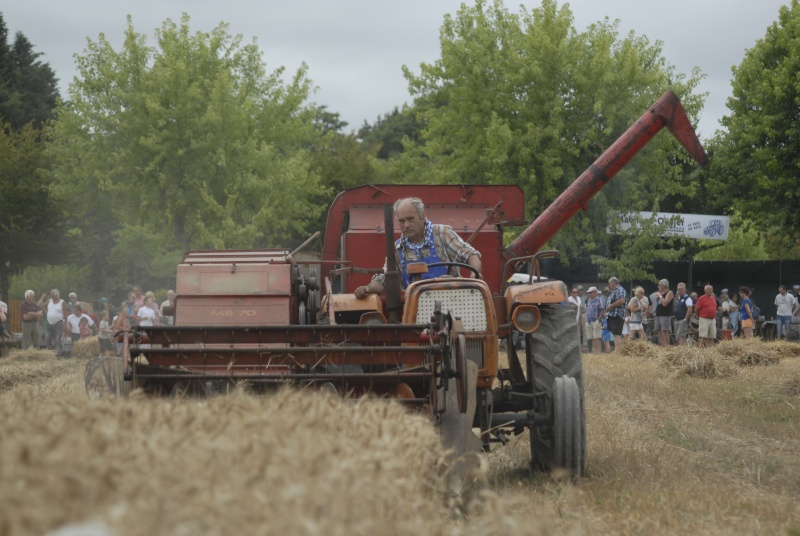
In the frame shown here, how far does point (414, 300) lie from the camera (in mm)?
8242

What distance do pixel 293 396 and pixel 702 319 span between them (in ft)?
70.7

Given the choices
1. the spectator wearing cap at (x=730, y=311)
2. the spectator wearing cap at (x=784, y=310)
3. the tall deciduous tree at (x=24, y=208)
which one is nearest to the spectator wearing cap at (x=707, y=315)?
the spectator wearing cap at (x=730, y=311)

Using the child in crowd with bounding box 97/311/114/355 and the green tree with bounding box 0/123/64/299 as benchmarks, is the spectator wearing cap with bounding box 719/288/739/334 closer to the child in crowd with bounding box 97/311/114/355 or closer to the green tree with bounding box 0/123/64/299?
the child in crowd with bounding box 97/311/114/355

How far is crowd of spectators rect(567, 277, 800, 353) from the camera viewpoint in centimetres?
2550

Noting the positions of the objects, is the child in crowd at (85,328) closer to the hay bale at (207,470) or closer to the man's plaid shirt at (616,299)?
the man's plaid shirt at (616,299)

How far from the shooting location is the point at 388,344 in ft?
25.7

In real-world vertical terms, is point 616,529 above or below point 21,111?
below

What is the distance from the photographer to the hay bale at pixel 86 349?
1085 inches

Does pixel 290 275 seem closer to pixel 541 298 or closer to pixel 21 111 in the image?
pixel 541 298

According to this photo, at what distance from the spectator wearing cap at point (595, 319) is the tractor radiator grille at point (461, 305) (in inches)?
735

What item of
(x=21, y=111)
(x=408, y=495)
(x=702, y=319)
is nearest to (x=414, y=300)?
(x=408, y=495)

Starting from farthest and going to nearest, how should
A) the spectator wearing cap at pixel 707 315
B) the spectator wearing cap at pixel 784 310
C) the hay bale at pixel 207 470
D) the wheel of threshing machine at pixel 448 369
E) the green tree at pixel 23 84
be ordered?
1. the green tree at pixel 23 84
2. the spectator wearing cap at pixel 784 310
3. the spectator wearing cap at pixel 707 315
4. the wheel of threshing machine at pixel 448 369
5. the hay bale at pixel 207 470

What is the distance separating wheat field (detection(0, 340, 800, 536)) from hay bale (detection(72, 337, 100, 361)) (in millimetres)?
19313

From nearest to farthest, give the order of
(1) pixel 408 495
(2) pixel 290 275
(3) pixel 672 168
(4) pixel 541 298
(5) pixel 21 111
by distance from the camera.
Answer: (1) pixel 408 495 → (4) pixel 541 298 → (2) pixel 290 275 → (3) pixel 672 168 → (5) pixel 21 111
